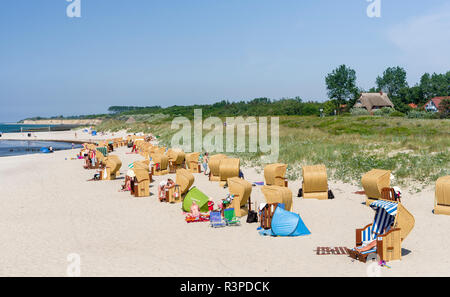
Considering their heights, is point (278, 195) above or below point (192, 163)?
above

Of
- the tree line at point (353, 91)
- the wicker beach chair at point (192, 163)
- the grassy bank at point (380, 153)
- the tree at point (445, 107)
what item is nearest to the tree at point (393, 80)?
the tree line at point (353, 91)

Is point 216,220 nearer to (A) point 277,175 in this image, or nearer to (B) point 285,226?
(B) point 285,226

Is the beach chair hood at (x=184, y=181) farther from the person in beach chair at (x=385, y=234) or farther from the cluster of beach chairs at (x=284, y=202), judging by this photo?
the person in beach chair at (x=385, y=234)

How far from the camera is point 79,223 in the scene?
550 inches

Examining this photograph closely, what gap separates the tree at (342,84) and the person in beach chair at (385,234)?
274 feet

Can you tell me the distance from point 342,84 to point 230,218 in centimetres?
8391

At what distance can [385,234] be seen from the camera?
9516 mm

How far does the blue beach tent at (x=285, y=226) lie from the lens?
11.9 m

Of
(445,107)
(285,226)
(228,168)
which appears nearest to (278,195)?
(285,226)
